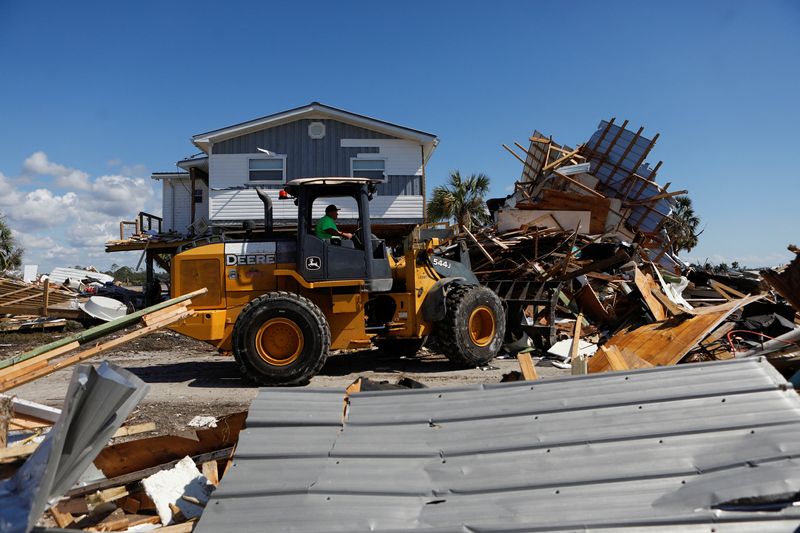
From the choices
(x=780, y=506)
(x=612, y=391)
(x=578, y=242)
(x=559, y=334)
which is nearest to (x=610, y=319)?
(x=559, y=334)

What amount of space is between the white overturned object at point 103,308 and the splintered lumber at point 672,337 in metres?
14.0

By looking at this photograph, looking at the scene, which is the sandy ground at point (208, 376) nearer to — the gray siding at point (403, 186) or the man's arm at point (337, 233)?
the man's arm at point (337, 233)

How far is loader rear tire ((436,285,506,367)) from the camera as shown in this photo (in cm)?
866

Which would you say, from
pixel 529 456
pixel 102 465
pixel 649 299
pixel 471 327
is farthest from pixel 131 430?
pixel 649 299

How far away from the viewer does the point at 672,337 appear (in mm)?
7309

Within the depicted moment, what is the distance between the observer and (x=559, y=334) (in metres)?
10.7

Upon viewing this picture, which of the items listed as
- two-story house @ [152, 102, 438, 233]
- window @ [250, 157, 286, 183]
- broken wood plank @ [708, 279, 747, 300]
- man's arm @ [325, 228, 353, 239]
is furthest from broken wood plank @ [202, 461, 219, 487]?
window @ [250, 157, 286, 183]

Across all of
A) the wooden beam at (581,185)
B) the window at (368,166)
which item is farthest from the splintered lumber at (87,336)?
the window at (368,166)

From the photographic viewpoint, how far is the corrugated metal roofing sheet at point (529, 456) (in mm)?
2602

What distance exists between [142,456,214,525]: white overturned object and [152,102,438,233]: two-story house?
53.9ft

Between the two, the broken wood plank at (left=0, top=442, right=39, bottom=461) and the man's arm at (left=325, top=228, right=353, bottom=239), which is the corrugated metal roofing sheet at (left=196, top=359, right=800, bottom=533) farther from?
the man's arm at (left=325, top=228, right=353, bottom=239)

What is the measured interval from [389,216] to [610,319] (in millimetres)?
10707

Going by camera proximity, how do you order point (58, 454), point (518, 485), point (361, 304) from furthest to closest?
point (361, 304)
point (518, 485)
point (58, 454)

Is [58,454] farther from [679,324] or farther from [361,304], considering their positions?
[679,324]
